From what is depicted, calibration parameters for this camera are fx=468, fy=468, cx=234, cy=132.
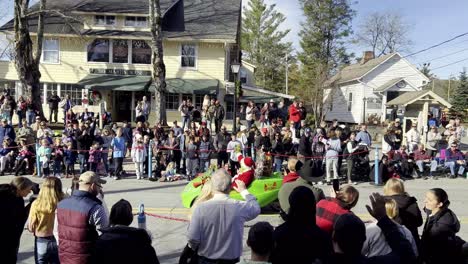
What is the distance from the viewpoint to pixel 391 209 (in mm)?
5082

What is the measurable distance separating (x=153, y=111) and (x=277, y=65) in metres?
36.0

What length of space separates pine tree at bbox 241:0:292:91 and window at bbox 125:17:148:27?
33688 millimetres

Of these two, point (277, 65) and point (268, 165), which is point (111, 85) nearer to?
point (268, 165)

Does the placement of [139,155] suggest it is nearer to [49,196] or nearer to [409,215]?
[49,196]

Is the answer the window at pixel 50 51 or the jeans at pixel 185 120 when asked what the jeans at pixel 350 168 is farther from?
the window at pixel 50 51

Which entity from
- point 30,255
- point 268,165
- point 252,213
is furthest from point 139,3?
point 252,213

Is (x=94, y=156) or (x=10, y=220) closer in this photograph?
(x=10, y=220)

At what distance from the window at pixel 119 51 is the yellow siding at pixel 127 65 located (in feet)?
1.45

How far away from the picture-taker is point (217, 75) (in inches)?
1206

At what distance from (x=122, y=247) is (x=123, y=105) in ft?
94.2

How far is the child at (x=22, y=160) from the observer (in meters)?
16.7

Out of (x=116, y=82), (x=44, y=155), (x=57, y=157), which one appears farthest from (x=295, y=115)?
(x=116, y=82)

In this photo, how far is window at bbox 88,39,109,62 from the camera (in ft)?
101

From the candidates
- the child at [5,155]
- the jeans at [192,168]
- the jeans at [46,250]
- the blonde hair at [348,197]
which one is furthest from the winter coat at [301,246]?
the child at [5,155]
